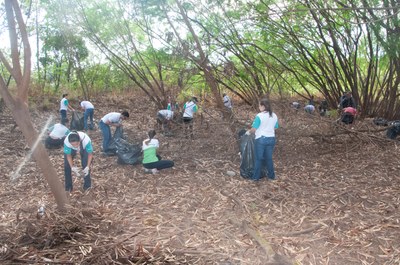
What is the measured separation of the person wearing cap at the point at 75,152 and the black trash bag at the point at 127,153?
143 cm

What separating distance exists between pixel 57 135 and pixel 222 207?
4160 millimetres

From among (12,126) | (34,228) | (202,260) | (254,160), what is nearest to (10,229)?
(34,228)

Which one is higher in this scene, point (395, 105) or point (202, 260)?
point (395, 105)

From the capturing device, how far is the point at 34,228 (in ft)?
12.4

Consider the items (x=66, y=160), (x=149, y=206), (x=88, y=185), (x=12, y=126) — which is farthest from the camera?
(x=12, y=126)

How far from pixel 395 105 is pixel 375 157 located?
23.4 ft

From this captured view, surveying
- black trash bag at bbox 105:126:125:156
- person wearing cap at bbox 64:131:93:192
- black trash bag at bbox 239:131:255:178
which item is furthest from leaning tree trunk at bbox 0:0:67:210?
black trash bag at bbox 105:126:125:156

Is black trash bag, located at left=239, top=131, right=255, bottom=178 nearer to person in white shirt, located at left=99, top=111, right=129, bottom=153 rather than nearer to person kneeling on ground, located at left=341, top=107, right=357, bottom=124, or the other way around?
person in white shirt, located at left=99, top=111, right=129, bottom=153

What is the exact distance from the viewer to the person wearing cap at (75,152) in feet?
16.7

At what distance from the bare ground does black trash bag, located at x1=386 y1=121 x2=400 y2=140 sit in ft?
1.31

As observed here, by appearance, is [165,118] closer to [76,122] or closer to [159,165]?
[76,122]

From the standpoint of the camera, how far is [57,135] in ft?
24.7

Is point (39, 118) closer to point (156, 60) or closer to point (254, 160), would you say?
point (156, 60)

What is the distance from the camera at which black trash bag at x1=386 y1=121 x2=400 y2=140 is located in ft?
25.7
